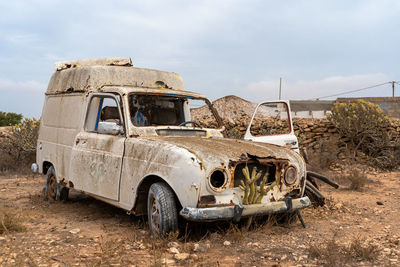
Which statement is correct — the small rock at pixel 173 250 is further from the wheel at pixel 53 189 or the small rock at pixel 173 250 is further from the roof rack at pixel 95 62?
the roof rack at pixel 95 62

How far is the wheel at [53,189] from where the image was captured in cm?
671

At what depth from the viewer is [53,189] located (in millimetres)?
6961

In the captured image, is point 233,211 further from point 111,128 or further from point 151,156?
point 111,128

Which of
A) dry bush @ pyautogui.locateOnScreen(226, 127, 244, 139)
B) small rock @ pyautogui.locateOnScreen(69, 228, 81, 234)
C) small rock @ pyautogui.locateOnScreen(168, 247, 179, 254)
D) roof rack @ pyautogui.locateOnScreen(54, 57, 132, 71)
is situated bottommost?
small rock @ pyautogui.locateOnScreen(69, 228, 81, 234)

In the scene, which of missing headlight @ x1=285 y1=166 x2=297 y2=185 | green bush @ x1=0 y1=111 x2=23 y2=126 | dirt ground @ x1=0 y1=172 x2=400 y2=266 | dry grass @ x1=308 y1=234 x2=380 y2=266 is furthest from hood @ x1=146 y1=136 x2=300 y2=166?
green bush @ x1=0 y1=111 x2=23 y2=126

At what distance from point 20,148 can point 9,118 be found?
18.6 m

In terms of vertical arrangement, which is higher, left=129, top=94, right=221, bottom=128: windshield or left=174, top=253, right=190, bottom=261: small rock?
left=129, top=94, right=221, bottom=128: windshield

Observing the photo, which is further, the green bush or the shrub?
the green bush

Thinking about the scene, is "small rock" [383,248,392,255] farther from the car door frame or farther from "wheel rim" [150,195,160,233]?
the car door frame

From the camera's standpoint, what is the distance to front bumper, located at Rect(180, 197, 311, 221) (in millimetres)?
3889

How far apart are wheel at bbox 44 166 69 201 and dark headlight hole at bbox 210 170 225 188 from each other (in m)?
3.51

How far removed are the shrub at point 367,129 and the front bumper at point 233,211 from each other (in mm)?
9571

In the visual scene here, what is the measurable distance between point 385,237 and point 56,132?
17.1 ft

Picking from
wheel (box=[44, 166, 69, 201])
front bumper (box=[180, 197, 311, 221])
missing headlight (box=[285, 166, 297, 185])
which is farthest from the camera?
wheel (box=[44, 166, 69, 201])
